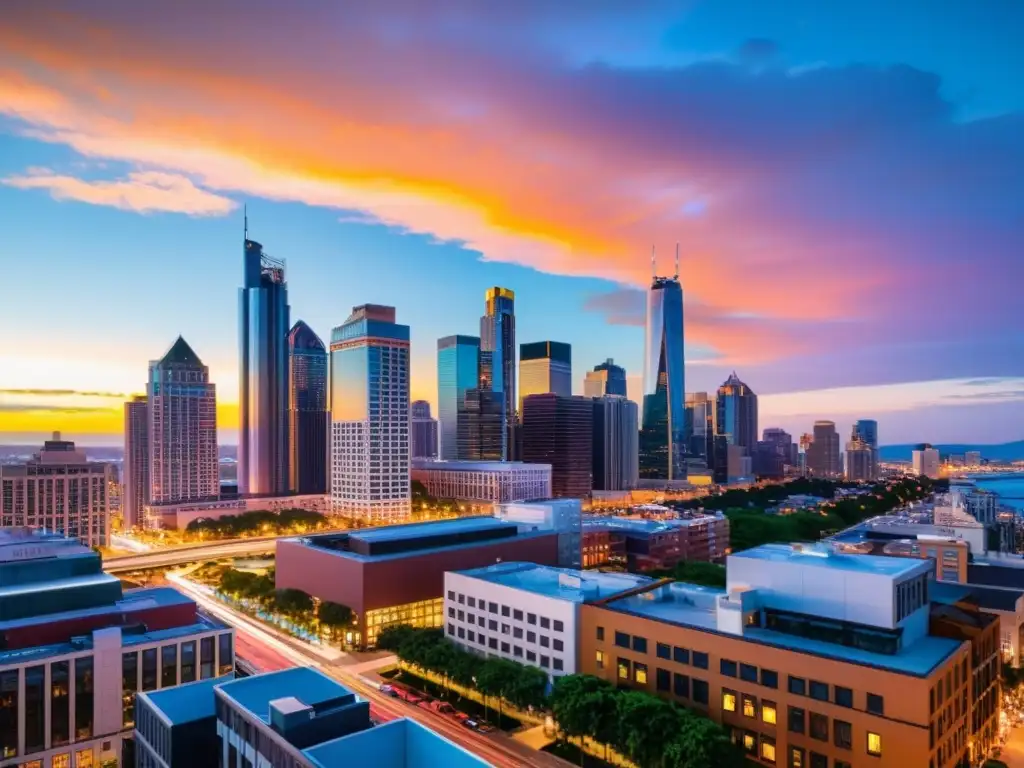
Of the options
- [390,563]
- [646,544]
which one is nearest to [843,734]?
[390,563]

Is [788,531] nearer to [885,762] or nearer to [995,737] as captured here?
[995,737]

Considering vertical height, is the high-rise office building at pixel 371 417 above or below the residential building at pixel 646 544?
above

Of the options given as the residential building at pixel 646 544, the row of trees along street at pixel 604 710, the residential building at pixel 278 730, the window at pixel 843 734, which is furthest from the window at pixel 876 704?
the residential building at pixel 646 544

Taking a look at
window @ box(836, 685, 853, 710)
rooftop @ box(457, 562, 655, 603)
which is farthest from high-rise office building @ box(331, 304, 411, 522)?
window @ box(836, 685, 853, 710)

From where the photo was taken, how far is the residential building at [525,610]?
200 feet

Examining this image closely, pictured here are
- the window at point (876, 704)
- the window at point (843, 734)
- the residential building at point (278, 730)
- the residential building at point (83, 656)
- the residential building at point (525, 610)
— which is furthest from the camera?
the residential building at point (525, 610)

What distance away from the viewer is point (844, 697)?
144 ft

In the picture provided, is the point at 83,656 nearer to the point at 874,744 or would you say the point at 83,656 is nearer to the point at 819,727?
the point at 819,727

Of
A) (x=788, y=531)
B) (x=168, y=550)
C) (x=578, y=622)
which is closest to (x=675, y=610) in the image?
(x=578, y=622)

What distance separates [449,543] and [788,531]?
9253 centimetres

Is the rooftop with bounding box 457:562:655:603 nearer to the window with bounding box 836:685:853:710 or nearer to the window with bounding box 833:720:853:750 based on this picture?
the window with bounding box 836:685:853:710

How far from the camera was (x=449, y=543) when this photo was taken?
93.4 metres

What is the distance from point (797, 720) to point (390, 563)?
49193 mm

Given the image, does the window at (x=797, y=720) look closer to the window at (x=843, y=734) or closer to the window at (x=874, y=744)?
the window at (x=843, y=734)
